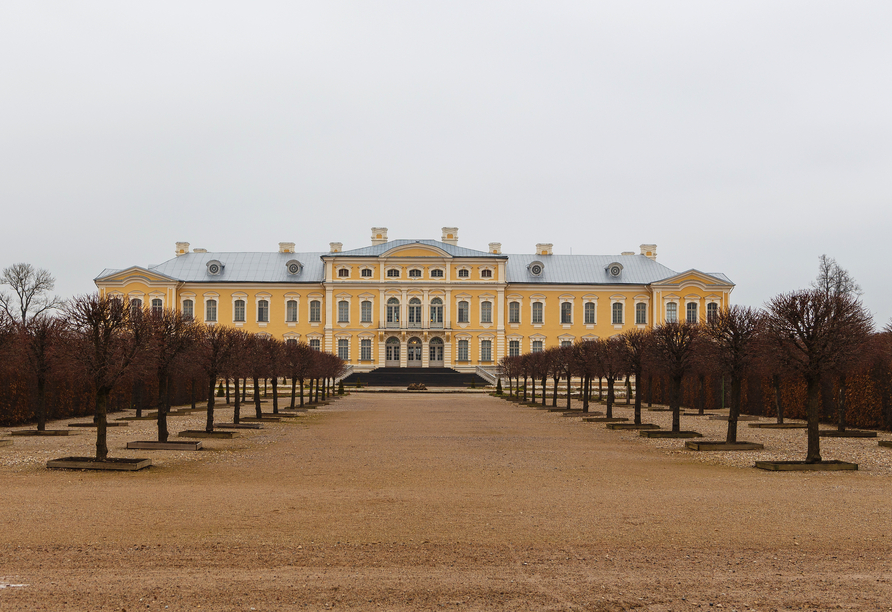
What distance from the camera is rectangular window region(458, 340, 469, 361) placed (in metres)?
65.2

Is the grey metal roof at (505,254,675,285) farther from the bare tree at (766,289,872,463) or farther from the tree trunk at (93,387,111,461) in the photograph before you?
the tree trunk at (93,387,111,461)

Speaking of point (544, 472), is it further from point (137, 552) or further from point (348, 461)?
point (137, 552)

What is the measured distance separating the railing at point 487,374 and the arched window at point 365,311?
9.72m

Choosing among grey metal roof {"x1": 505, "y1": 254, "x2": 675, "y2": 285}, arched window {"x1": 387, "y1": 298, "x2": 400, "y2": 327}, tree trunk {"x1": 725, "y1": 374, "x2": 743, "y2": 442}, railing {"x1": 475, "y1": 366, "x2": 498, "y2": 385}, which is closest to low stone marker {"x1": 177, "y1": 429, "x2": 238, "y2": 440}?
tree trunk {"x1": 725, "y1": 374, "x2": 743, "y2": 442}

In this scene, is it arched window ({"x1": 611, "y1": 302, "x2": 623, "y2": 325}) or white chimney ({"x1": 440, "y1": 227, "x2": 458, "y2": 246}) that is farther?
white chimney ({"x1": 440, "y1": 227, "x2": 458, "y2": 246})

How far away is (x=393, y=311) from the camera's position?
65188 millimetres

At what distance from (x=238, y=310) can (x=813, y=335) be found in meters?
56.2

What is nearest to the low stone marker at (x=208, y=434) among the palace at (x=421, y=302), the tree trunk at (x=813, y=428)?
the tree trunk at (x=813, y=428)

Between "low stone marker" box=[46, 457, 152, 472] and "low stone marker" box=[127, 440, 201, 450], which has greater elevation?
"low stone marker" box=[46, 457, 152, 472]

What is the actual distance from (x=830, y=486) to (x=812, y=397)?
2.93 m

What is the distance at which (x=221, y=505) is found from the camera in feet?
30.4

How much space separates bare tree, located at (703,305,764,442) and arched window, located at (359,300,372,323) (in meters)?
47.0

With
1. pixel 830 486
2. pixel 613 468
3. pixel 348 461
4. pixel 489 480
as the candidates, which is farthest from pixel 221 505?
pixel 830 486

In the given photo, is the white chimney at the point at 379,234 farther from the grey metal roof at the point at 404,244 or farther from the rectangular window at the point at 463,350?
the rectangular window at the point at 463,350
